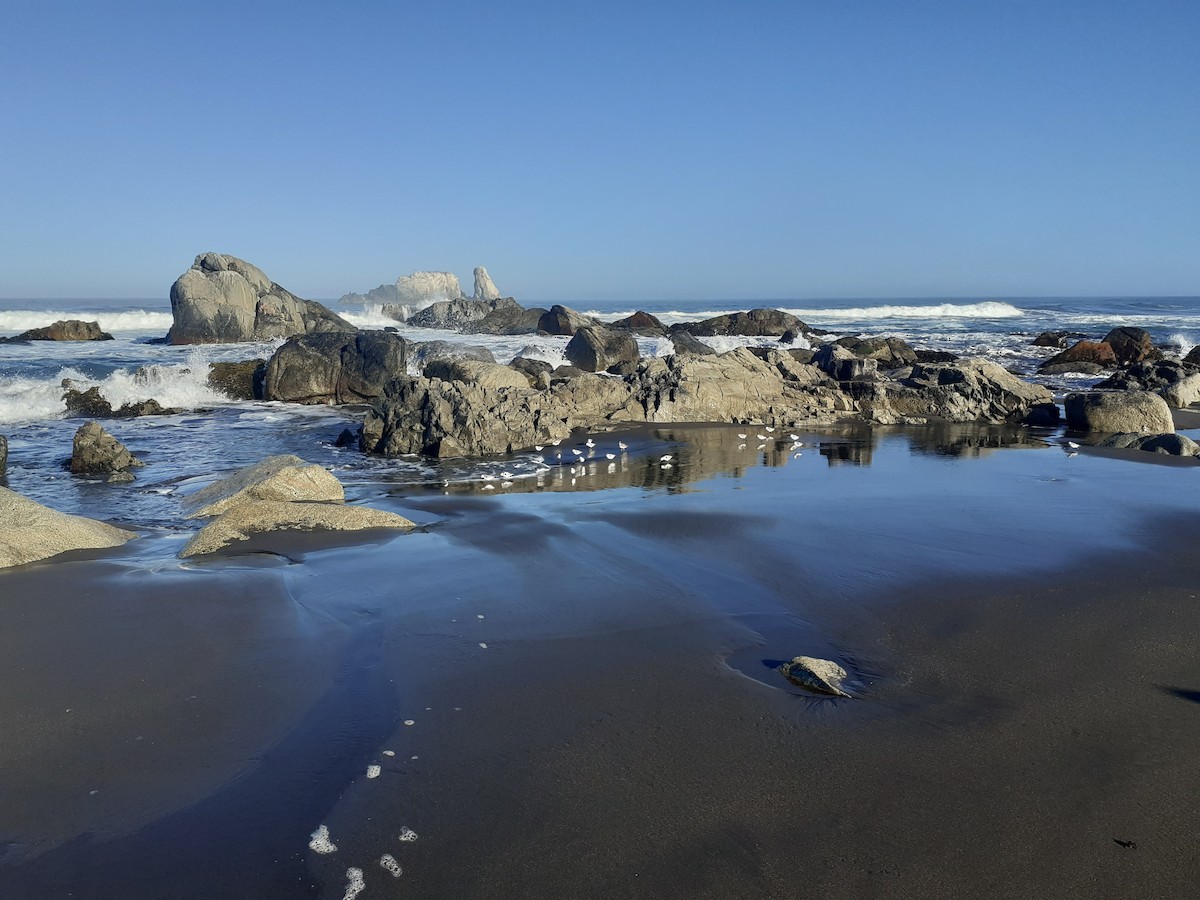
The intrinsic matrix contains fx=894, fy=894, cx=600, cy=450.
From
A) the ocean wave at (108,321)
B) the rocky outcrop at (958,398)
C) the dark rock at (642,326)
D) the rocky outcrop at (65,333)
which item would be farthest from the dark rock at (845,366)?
the ocean wave at (108,321)

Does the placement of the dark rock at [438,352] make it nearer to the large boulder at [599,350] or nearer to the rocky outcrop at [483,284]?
the large boulder at [599,350]

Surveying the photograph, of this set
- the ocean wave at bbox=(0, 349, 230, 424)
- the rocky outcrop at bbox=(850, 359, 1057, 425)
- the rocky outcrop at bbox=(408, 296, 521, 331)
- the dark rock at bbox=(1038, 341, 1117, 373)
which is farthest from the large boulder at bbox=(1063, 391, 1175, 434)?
the rocky outcrop at bbox=(408, 296, 521, 331)

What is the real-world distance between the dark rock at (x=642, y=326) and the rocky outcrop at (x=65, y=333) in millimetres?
20452

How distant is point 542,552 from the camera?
6.98 metres

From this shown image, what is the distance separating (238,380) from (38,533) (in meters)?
13.4

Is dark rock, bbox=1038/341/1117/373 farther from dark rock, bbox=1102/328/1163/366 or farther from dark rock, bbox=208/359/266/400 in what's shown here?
dark rock, bbox=208/359/266/400

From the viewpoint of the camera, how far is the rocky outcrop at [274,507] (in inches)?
286

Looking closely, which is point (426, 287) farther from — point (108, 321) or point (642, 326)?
point (642, 326)

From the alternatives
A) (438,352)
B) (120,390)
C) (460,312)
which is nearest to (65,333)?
(438,352)

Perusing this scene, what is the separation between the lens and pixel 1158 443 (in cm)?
1205

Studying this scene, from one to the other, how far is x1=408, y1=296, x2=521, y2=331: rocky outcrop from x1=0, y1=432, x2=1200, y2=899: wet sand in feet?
133

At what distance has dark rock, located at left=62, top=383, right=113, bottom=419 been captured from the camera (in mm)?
16594

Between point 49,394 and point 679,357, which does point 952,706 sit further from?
point 49,394

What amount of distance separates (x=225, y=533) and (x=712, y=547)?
12.8 ft
